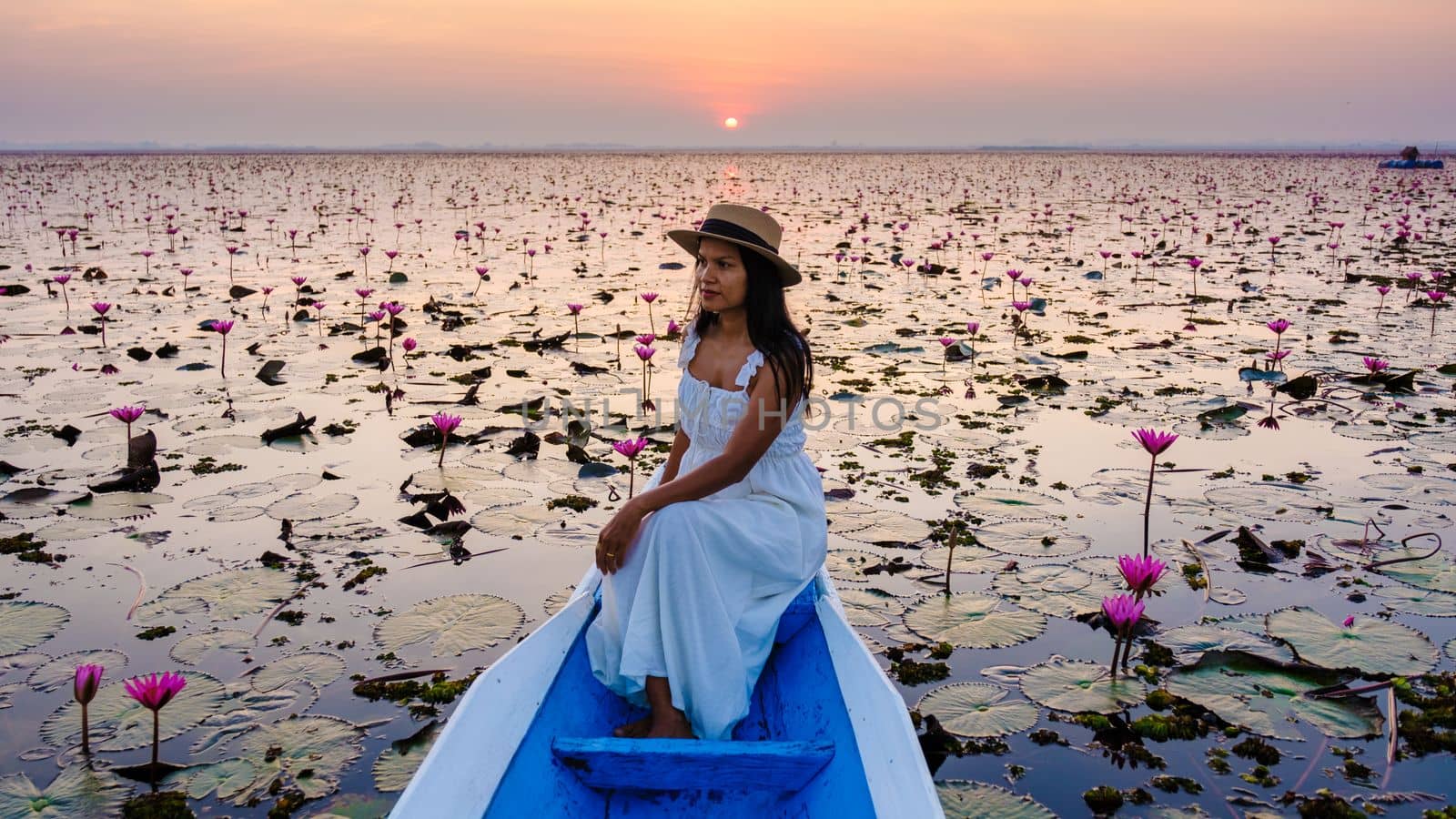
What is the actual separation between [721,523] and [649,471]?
9.72 ft

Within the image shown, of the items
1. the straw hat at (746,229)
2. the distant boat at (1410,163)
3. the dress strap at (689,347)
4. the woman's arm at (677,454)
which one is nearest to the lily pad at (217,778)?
the woman's arm at (677,454)

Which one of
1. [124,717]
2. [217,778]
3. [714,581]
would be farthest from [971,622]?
[124,717]

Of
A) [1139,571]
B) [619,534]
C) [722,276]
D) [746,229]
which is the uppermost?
[746,229]

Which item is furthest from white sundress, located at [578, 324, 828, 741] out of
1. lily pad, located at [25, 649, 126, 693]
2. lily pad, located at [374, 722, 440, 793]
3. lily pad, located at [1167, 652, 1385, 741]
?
lily pad, located at [25, 649, 126, 693]

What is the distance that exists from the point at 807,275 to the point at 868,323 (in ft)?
11.7

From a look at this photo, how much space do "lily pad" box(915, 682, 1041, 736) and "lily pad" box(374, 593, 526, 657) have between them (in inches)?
67.1

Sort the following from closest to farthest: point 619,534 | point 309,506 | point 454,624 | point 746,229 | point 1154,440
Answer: point 619,534
point 746,229
point 454,624
point 1154,440
point 309,506

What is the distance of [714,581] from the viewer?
2.81 m

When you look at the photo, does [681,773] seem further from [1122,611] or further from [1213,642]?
[1213,642]

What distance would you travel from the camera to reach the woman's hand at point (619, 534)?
278 centimetres

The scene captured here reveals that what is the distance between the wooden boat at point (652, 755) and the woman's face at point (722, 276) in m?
1.09

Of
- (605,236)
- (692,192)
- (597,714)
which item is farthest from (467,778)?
(692,192)

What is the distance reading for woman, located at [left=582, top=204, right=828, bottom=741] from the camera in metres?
2.80

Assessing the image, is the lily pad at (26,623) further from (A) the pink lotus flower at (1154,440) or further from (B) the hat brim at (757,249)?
(A) the pink lotus flower at (1154,440)
